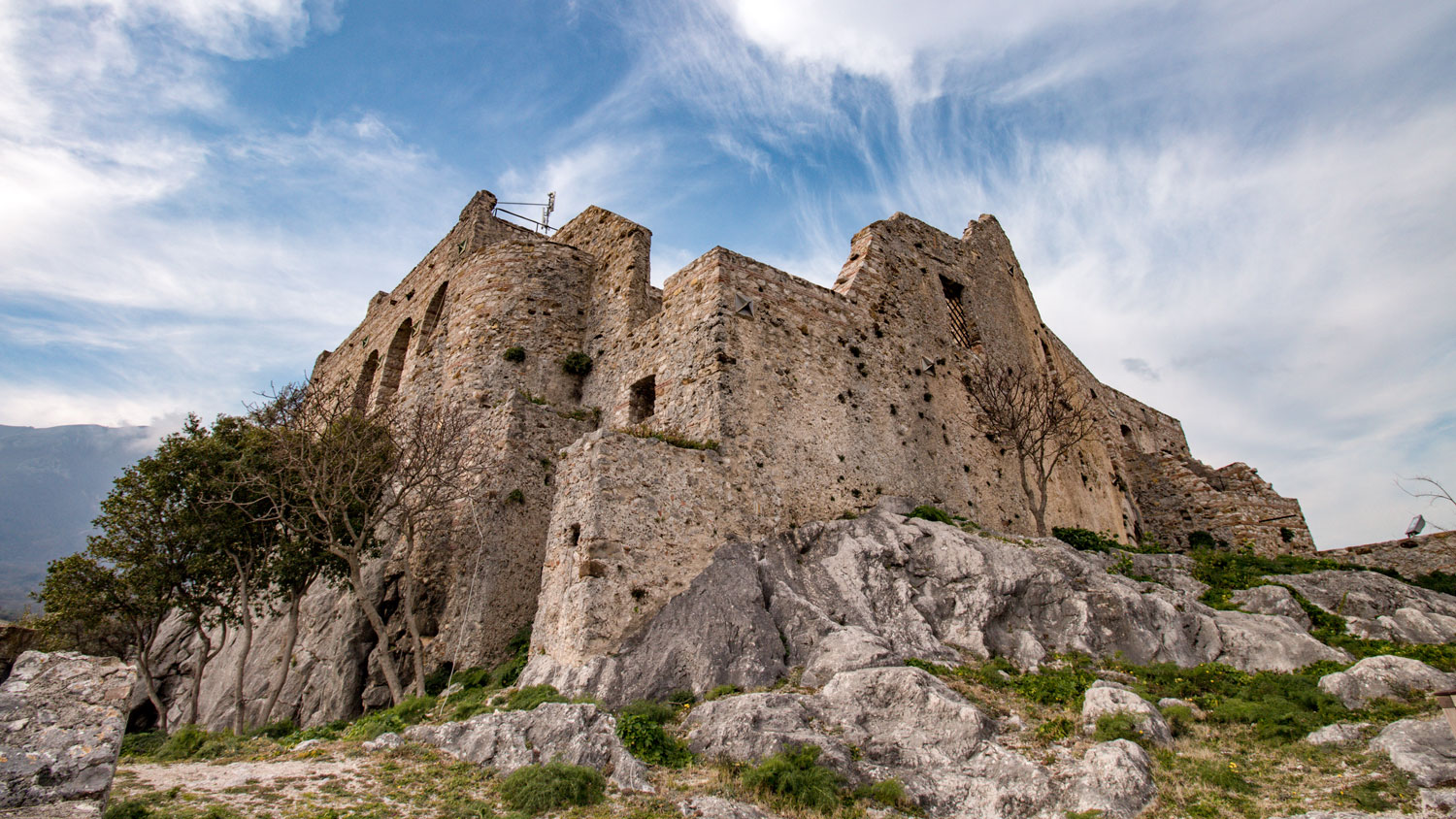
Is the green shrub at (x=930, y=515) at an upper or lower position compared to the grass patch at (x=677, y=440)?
lower

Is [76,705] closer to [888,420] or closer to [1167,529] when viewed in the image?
[888,420]

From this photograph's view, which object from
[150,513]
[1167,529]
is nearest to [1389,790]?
[150,513]

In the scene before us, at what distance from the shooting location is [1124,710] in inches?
333

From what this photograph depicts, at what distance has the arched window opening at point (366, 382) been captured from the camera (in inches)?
1035

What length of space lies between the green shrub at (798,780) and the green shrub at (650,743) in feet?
3.54

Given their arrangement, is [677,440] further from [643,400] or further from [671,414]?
[643,400]

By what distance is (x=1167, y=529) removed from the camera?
88.8 feet

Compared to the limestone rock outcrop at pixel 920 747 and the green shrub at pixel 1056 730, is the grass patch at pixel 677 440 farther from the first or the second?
the green shrub at pixel 1056 730

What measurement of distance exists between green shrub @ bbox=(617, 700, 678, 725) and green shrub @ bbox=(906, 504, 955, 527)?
6817 mm

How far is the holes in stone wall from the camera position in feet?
52.5

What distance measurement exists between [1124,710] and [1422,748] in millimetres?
2535

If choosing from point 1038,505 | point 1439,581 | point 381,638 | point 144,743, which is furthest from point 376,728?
point 1439,581

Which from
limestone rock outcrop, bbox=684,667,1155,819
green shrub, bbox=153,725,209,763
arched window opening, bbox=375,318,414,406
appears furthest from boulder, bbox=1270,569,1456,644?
arched window opening, bbox=375,318,414,406

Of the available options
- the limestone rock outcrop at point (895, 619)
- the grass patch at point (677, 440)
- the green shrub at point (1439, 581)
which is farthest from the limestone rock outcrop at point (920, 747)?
the green shrub at point (1439, 581)
